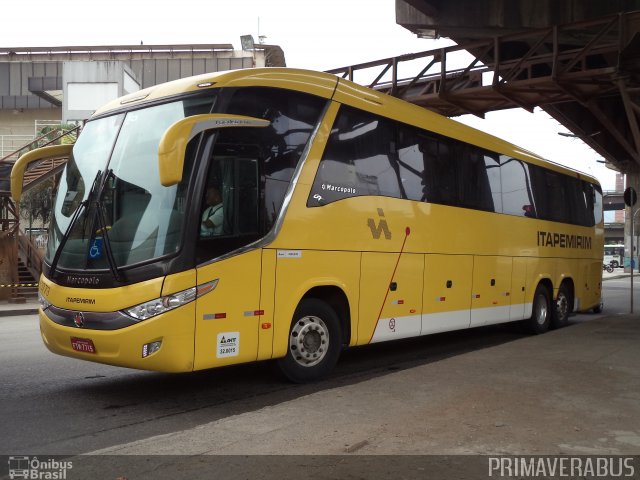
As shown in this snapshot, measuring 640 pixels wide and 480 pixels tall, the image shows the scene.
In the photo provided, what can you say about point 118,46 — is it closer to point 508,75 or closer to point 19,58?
point 19,58

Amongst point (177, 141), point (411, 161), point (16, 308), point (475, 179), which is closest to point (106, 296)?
point (177, 141)

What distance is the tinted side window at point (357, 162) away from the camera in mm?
7544

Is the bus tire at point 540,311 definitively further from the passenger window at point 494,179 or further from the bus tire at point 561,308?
the passenger window at point 494,179

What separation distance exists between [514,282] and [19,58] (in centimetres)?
4867

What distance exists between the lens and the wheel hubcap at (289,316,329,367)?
726 cm

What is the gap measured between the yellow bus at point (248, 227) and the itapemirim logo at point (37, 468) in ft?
4.75

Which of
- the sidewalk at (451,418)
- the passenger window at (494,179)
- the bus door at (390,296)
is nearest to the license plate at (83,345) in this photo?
the sidewalk at (451,418)

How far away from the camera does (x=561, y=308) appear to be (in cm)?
1456

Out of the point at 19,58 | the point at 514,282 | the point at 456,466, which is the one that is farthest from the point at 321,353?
the point at 19,58

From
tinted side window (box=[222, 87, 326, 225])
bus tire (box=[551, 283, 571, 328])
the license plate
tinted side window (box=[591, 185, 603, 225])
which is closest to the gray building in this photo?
tinted side window (box=[591, 185, 603, 225])

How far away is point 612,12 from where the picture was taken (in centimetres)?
1605

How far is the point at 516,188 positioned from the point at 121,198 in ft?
28.2

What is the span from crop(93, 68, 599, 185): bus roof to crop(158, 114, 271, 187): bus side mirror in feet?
2.24

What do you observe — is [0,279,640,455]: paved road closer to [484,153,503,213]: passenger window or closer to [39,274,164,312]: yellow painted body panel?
[39,274,164,312]: yellow painted body panel
